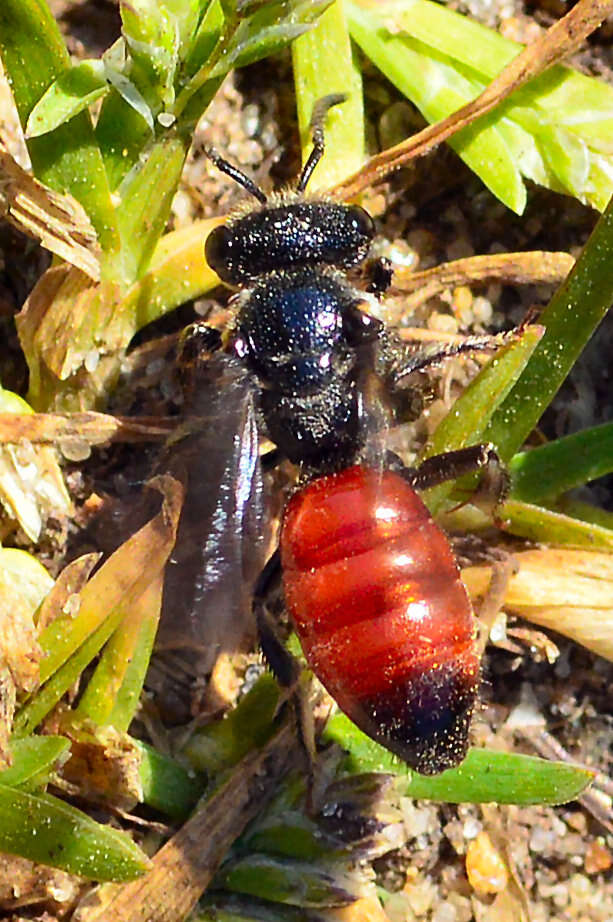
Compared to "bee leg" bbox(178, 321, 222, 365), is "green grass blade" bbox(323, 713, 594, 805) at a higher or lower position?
lower

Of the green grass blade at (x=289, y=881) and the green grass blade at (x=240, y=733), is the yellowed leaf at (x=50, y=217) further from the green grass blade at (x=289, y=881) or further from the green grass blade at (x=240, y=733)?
the green grass blade at (x=289, y=881)

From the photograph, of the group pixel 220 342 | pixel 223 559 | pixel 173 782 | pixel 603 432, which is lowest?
pixel 173 782

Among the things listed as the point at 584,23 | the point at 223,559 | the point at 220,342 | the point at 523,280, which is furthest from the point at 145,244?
the point at 584,23

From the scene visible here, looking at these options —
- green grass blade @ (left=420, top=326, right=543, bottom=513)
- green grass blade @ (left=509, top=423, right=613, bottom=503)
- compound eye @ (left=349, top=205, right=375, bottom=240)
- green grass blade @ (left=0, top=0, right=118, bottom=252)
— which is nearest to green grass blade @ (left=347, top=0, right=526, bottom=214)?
compound eye @ (left=349, top=205, right=375, bottom=240)

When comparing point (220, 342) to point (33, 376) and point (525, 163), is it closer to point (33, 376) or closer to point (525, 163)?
point (33, 376)

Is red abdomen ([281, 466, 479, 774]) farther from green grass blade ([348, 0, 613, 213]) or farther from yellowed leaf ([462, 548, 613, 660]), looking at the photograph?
green grass blade ([348, 0, 613, 213])

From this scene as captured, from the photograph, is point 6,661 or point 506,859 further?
point 506,859

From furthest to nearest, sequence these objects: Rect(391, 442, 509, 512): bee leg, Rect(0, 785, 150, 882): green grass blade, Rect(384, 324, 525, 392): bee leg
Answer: Rect(384, 324, 525, 392): bee leg < Rect(391, 442, 509, 512): bee leg < Rect(0, 785, 150, 882): green grass blade
